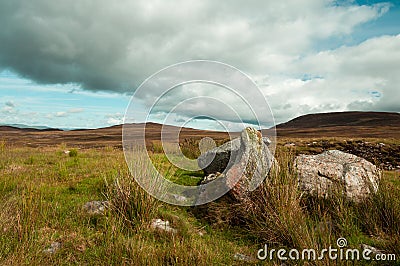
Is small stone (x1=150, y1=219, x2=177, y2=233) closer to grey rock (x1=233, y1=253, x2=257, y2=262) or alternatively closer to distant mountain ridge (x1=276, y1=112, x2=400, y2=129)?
grey rock (x1=233, y1=253, x2=257, y2=262)

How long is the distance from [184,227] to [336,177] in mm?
4197

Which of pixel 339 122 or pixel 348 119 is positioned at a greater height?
pixel 348 119

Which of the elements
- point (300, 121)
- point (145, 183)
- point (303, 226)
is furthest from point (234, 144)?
point (300, 121)

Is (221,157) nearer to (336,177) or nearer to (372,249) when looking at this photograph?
(336,177)

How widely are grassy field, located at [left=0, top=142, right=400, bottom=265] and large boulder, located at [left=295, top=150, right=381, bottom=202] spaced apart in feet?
1.15

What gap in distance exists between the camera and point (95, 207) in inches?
235

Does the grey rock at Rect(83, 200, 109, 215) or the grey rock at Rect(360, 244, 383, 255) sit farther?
the grey rock at Rect(83, 200, 109, 215)

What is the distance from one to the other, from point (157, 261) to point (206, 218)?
2467 mm

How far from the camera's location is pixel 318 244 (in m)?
4.16

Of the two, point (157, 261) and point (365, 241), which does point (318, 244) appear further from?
point (157, 261)

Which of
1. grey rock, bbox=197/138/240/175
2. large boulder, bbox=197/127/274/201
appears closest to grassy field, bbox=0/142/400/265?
large boulder, bbox=197/127/274/201

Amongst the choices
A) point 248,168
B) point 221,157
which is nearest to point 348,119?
point 221,157

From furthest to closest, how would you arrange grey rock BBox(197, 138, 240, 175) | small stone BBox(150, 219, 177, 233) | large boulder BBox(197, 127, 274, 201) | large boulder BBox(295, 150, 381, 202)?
1. grey rock BBox(197, 138, 240, 175)
2. large boulder BBox(295, 150, 381, 202)
3. large boulder BBox(197, 127, 274, 201)
4. small stone BBox(150, 219, 177, 233)

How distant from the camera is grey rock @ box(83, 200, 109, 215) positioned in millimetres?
5621
